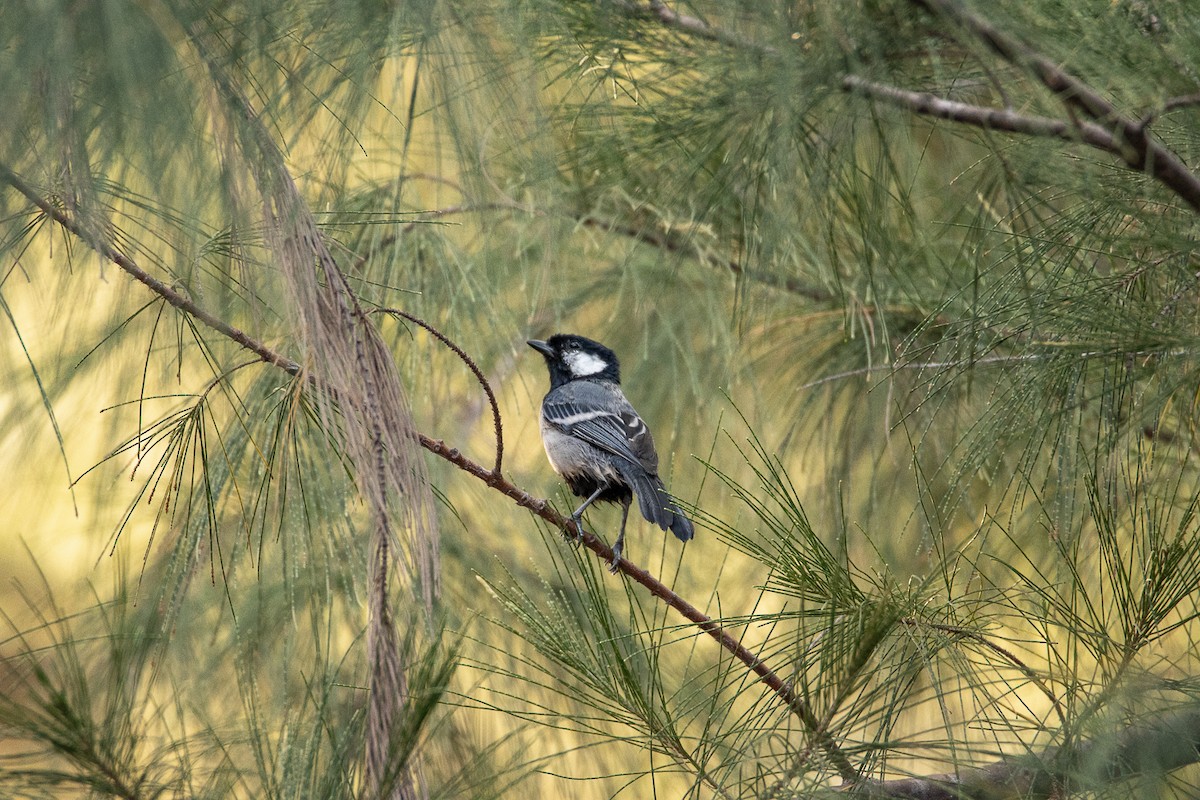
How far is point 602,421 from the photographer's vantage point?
248cm

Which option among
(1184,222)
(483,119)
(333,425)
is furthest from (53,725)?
(1184,222)

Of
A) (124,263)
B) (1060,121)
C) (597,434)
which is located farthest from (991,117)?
(597,434)

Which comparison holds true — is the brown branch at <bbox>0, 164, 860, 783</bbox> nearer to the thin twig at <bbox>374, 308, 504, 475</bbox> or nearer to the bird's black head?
the thin twig at <bbox>374, 308, 504, 475</bbox>

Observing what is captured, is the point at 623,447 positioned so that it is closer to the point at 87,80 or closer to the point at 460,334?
the point at 460,334

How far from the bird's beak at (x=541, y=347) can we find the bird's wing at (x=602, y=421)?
97mm

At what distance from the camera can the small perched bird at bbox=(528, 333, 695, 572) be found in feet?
7.47

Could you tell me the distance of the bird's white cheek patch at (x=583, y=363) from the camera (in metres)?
2.68

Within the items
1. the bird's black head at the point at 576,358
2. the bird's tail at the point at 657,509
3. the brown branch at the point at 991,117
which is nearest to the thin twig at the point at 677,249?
the bird's black head at the point at 576,358

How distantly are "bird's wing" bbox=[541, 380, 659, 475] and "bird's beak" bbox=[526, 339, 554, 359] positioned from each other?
97 mm

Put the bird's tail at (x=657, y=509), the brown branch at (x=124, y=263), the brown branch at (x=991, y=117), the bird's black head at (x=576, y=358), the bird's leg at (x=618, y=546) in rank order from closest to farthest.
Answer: the brown branch at (x=124, y=263) → the brown branch at (x=991, y=117) → the bird's leg at (x=618, y=546) → the bird's tail at (x=657, y=509) → the bird's black head at (x=576, y=358)

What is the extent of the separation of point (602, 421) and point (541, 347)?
0.31 meters

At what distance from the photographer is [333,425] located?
3.48 ft

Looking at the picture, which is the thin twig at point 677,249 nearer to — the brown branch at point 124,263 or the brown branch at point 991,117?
the brown branch at point 991,117

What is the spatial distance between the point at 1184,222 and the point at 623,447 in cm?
123
